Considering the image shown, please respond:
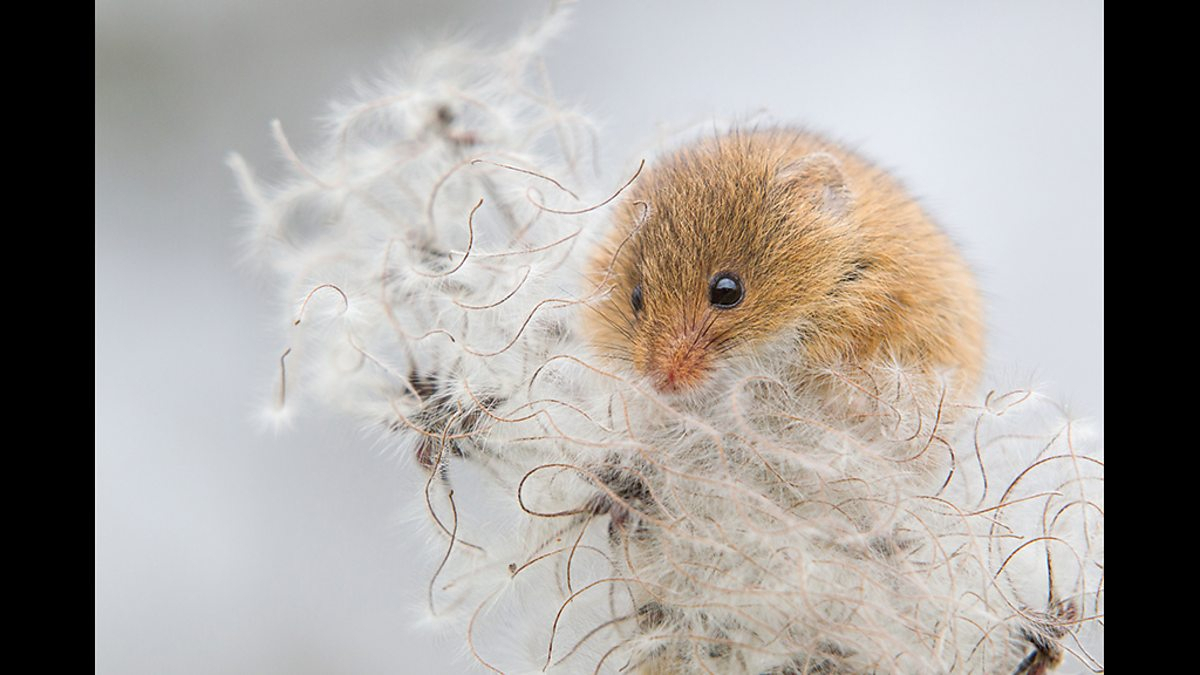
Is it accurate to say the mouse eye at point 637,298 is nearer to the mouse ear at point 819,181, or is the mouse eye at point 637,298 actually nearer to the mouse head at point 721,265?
the mouse head at point 721,265

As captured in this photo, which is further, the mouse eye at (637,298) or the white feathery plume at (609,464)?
the mouse eye at (637,298)

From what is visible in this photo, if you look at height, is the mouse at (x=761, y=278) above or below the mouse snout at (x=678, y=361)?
above

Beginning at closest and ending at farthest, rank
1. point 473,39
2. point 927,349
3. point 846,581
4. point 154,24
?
1. point 846,581
2. point 927,349
3. point 473,39
4. point 154,24

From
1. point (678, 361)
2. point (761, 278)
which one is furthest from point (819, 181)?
point (678, 361)

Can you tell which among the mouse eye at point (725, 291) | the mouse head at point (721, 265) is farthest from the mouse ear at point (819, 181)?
the mouse eye at point (725, 291)

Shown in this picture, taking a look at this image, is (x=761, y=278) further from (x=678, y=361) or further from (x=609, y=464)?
(x=609, y=464)

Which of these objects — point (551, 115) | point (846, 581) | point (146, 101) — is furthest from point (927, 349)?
point (146, 101)

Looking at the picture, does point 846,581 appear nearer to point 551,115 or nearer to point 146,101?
point 551,115

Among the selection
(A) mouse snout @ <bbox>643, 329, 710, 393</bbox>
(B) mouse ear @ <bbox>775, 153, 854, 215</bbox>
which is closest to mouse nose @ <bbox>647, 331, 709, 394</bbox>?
(A) mouse snout @ <bbox>643, 329, 710, 393</bbox>
